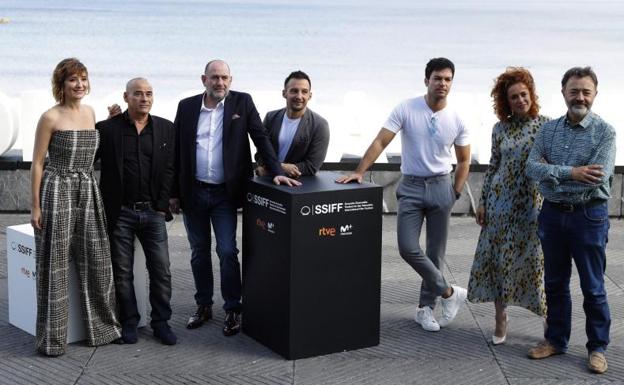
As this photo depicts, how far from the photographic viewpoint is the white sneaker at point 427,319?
6.75 metres

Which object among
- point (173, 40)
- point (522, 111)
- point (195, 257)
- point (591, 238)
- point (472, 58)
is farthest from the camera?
point (173, 40)

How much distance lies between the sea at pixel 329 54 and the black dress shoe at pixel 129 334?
176 inches

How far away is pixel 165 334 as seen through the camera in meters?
6.42

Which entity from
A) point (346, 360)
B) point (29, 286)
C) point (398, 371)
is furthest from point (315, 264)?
point (29, 286)

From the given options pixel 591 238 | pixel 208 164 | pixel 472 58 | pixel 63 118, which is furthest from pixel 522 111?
pixel 472 58

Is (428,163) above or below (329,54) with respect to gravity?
below

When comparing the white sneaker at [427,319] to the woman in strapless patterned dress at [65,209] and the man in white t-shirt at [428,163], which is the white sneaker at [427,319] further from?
the woman in strapless patterned dress at [65,209]

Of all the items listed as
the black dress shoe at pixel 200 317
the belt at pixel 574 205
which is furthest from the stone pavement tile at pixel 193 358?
the belt at pixel 574 205

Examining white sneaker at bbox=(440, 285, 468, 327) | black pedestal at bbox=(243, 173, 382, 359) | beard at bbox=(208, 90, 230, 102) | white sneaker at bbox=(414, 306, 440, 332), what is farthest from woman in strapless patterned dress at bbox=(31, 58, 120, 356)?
white sneaker at bbox=(440, 285, 468, 327)

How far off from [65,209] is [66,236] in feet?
0.56

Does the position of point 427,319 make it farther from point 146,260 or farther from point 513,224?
point 146,260

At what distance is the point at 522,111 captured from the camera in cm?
622

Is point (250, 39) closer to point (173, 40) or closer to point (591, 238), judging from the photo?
point (173, 40)

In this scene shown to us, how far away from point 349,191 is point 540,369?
1.56 m
